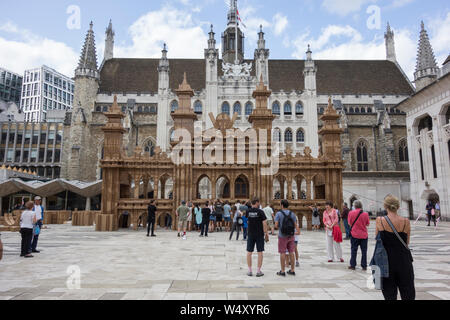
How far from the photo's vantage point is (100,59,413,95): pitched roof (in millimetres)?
46094

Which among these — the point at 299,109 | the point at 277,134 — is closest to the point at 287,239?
the point at 277,134

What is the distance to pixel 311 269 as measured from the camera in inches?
290

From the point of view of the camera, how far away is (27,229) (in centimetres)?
930

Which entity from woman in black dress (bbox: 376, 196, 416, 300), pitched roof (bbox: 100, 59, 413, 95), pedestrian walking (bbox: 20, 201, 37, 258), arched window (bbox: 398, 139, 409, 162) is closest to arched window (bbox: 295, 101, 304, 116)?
pitched roof (bbox: 100, 59, 413, 95)

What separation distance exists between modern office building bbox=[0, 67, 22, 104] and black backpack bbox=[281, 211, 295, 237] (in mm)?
114208

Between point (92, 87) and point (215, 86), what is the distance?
17660 millimetres

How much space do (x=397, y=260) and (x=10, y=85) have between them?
123 metres

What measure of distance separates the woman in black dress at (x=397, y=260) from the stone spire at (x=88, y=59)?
47.0 metres

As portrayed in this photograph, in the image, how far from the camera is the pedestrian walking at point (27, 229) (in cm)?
904

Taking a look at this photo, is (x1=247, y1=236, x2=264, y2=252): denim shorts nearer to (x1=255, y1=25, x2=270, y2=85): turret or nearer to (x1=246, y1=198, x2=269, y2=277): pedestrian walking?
(x1=246, y1=198, x2=269, y2=277): pedestrian walking

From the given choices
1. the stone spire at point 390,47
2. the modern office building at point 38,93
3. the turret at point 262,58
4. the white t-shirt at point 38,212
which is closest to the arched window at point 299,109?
the turret at point 262,58

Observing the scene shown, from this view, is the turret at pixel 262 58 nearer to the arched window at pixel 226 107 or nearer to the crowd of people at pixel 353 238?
the arched window at pixel 226 107

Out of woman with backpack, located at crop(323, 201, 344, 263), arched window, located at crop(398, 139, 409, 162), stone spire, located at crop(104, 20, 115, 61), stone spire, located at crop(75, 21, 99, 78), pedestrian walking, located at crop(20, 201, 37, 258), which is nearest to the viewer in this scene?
woman with backpack, located at crop(323, 201, 344, 263)
